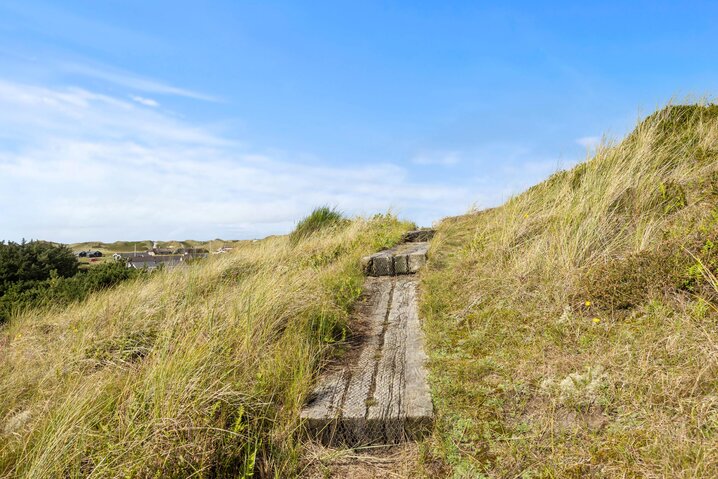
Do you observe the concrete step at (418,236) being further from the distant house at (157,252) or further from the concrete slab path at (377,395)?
the distant house at (157,252)

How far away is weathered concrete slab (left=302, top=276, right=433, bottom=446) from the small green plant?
716cm

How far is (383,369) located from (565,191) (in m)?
3.91

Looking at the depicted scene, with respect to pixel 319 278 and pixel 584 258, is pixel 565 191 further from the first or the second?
pixel 319 278

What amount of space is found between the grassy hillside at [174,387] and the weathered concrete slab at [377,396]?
19 centimetres

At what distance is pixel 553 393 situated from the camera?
2592mm

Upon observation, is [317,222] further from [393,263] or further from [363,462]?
[363,462]

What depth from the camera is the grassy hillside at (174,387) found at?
2225 millimetres

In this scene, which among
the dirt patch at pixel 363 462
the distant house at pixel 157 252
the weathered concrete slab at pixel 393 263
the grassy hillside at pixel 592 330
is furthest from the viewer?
the distant house at pixel 157 252

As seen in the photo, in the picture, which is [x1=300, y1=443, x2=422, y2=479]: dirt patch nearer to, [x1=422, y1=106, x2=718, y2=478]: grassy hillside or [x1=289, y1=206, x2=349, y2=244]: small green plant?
[x1=422, y1=106, x2=718, y2=478]: grassy hillside

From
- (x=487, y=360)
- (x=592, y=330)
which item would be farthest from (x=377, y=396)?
(x=592, y=330)

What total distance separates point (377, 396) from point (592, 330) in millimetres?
1612

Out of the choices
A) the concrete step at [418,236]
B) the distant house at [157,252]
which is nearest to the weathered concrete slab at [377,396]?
the concrete step at [418,236]

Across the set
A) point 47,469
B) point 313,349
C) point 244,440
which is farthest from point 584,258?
point 47,469

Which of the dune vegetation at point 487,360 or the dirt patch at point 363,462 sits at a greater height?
the dune vegetation at point 487,360
